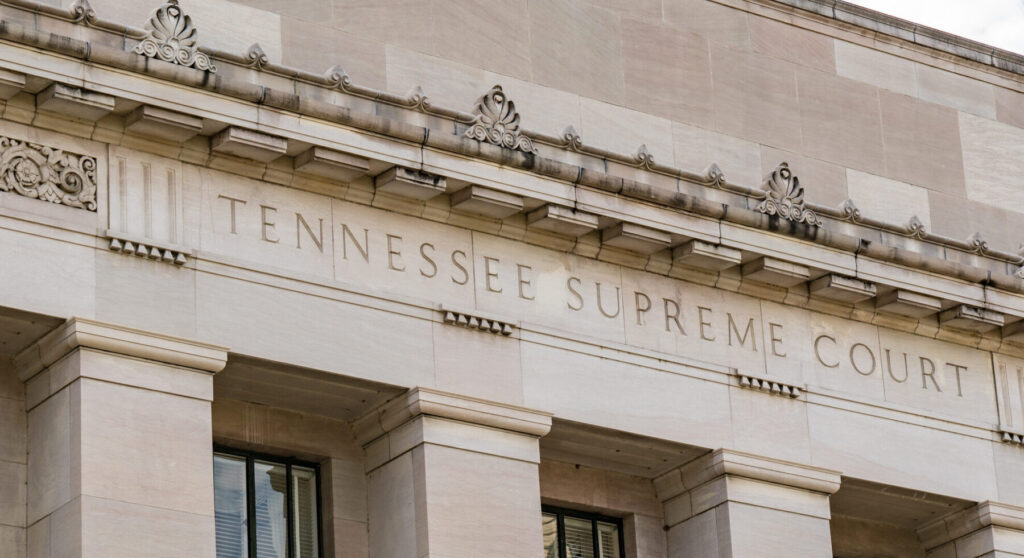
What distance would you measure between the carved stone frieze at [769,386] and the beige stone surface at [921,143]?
4489mm

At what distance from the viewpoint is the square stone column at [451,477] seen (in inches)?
1014

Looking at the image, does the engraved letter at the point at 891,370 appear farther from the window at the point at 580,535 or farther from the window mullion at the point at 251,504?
the window mullion at the point at 251,504

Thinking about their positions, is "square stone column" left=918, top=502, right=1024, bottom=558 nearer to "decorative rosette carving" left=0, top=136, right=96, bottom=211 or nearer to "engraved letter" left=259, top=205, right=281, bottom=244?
"engraved letter" left=259, top=205, right=281, bottom=244

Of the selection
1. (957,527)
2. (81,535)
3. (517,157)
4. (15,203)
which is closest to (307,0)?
(517,157)

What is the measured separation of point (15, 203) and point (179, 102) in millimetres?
1974

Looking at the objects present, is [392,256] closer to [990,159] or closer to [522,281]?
[522,281]

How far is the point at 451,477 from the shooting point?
85.2 ft

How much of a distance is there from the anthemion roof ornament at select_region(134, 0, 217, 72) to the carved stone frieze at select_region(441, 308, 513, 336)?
368cm

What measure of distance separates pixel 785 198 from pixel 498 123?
3.97 m

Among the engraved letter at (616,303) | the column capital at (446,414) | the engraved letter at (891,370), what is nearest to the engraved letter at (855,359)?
the engraved letter at (891,370)

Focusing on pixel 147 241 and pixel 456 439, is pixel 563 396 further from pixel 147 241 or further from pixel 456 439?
pixel 147 241

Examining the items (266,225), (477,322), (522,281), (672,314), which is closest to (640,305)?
(672,314)

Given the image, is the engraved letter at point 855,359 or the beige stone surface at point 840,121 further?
the beige stone surface at point 840,121

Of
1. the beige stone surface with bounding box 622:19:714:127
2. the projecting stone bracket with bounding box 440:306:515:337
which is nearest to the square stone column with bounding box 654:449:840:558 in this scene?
the projecting stone bracket with bounding box 440:306:515:337
